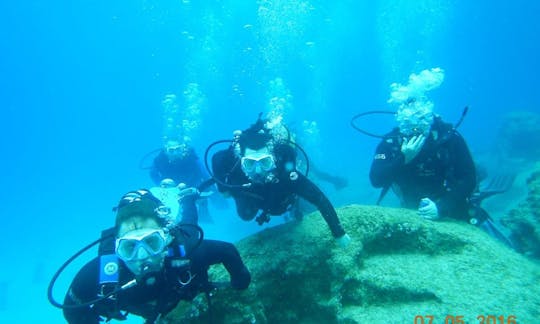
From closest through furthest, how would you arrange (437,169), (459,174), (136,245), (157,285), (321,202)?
(136,245), (157,285), (321,202), (459,174), (437,169)

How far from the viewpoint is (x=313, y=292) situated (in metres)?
3.63

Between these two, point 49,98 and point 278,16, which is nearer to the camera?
point 278,16

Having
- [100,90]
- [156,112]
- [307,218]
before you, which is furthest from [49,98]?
[307,218]

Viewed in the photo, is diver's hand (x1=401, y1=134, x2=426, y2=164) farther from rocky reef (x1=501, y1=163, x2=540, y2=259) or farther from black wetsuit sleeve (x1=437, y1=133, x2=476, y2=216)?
rocky reef (x1=501, y1=163, x2=540, y2=259)

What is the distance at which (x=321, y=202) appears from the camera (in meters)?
3.95

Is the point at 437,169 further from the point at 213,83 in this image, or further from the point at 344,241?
the point at 213,83

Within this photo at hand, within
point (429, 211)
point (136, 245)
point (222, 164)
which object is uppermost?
point (222, 164)

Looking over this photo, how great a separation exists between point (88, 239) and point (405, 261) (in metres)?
46.9

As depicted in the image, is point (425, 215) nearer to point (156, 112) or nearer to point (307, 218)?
point (307, 218)

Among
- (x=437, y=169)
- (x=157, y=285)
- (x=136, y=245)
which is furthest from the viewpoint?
(x=437, y=169)

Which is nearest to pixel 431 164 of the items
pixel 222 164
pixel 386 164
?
pixel 386 164

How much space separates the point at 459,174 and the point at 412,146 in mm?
874

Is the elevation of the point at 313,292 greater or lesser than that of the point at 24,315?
lesser

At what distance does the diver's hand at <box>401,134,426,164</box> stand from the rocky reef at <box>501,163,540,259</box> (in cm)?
235
